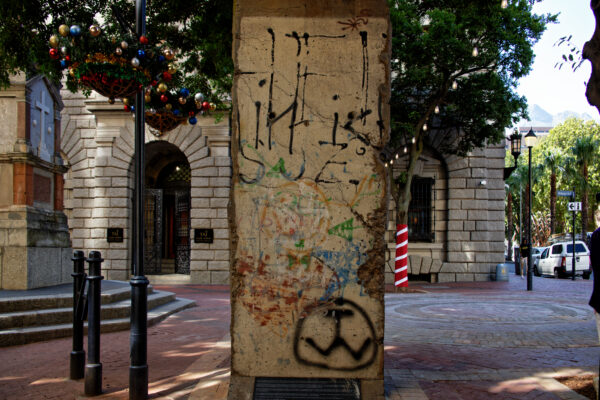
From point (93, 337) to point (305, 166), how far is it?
263 centimetres

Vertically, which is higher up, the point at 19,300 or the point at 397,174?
the point at 397,174

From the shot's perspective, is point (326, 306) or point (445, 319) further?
point (445, 319)

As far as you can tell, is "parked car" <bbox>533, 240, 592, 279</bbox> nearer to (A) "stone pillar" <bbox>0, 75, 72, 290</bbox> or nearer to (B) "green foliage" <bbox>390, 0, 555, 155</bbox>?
(B) "green foliage" <bbox>390, 0, 555, 155</bbox>

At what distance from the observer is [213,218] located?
19672mm

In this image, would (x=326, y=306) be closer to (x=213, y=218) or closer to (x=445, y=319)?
(x=445, y=319)

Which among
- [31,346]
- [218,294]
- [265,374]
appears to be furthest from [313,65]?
[218,294]

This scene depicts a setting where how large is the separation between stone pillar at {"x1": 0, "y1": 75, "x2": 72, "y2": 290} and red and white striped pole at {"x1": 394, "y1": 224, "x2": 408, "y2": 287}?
973 cm

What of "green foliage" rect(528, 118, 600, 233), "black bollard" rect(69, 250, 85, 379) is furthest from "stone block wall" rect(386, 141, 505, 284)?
"green foliage" rect(528, 118, 600, 233)

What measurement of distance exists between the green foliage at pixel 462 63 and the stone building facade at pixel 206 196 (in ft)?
7.53

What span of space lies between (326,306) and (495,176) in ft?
63.5

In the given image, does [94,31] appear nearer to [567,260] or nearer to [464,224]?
[464,224]

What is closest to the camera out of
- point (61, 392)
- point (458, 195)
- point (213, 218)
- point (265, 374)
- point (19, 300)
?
point (265, 374)

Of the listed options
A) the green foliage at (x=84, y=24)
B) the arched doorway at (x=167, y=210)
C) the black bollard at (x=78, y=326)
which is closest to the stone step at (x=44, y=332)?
the black bollard at (x=78, y=326)

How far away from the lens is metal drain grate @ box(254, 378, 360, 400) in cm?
423
